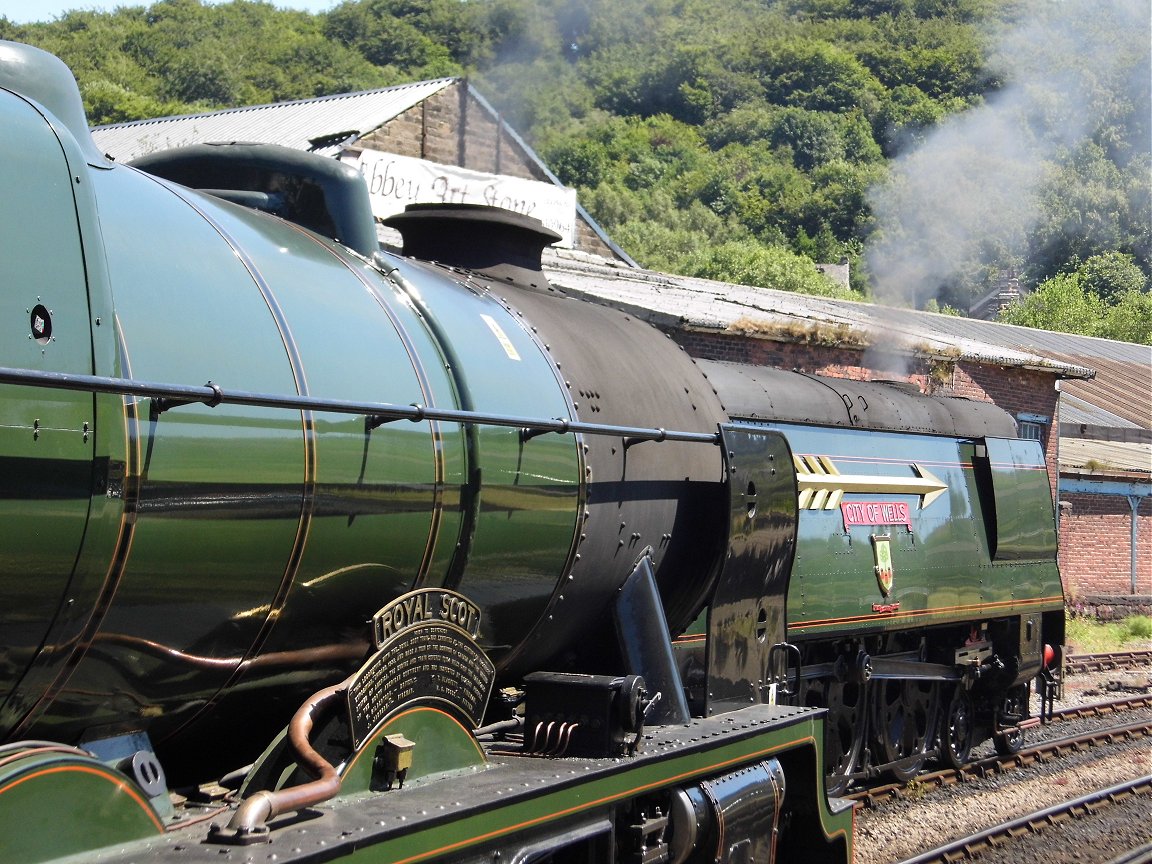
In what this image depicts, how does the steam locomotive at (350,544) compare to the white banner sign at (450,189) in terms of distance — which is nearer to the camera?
the steam locomotive at (350,544)

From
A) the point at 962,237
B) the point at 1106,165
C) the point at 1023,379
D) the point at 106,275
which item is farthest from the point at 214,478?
the point at 1023,379

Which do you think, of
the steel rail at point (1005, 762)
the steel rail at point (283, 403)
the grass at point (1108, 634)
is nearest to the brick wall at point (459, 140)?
the grass at point (1108, 634)

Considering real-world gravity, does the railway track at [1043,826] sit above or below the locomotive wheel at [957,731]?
below

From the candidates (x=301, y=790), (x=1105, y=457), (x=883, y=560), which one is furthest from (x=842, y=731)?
(x=1105, y=457)

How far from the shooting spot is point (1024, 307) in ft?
170

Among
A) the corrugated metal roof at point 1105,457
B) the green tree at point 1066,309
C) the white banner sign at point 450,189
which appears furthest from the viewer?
Result: the green tree at point 1066,309

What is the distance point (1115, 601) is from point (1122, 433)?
708cm

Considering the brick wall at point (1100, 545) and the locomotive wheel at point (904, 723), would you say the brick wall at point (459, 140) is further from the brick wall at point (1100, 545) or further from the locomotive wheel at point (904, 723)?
the locomotive wheel at point (904, 723)

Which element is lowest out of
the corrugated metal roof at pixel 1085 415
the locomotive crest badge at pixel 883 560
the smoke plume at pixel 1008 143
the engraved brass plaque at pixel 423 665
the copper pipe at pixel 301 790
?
the copper pipe at pixel 301 790

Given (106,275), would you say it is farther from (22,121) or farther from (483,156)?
(483,156)

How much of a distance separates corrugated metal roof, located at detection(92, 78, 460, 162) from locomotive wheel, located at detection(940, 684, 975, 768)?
564 inches

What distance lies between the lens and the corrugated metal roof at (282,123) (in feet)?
76.6

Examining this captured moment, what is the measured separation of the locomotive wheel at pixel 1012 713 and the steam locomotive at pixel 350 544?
5522 mm

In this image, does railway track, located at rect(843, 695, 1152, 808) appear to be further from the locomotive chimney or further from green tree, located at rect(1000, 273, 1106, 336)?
green tree, located at rect(1000, 273, 1106, 336)
